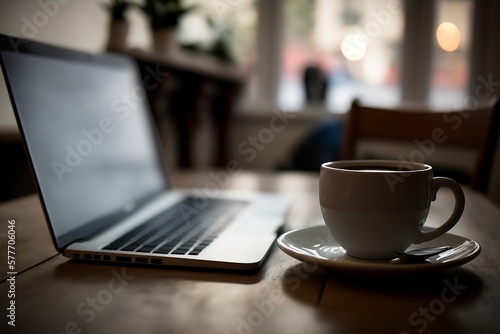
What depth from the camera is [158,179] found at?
89 centimetres

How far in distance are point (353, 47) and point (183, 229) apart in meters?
2.40

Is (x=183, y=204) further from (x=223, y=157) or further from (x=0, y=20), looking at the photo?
(x=223, y=157)

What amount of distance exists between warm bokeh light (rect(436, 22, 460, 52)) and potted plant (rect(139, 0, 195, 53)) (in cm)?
159

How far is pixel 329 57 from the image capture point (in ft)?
9.30

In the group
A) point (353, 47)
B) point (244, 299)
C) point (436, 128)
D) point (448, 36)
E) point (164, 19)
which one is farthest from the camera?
point (353, 47)

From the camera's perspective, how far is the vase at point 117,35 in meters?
1.51

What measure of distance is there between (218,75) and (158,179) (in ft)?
4.69

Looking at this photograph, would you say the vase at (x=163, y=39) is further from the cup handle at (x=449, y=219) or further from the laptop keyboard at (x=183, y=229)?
the cup handle at (x=449, y=219)

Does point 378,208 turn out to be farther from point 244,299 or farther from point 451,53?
point 451,53

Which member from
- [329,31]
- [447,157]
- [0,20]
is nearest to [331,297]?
[0,20]

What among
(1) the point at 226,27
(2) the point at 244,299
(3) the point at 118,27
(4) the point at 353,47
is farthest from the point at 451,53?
(2) the point at 244,299

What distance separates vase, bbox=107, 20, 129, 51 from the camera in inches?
59.6

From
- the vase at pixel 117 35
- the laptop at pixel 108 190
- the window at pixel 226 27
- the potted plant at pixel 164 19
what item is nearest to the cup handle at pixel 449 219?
the laptop at pixel 108 190

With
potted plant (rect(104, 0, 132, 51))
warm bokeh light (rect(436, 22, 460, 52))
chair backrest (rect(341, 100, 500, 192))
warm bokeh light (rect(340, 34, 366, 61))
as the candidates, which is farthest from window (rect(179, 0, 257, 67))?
chair backrest (rect(341, 100, 500, 192))
